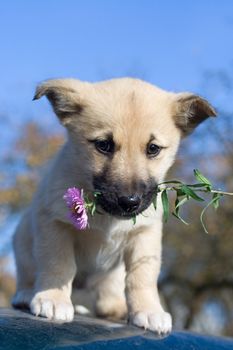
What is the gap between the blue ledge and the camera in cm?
310

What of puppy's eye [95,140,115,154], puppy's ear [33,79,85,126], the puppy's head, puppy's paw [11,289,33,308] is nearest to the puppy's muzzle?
the puppy's head

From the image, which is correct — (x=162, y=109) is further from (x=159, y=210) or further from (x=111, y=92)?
(x=159, y=210)

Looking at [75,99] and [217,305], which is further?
[217,305]

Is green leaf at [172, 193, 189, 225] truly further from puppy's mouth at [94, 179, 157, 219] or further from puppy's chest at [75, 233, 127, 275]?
puppy's chest at [75, 233, 127, 275]

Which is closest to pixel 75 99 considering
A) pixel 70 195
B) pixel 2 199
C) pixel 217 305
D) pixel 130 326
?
pixel 70 195

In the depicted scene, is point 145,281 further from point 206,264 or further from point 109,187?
point 206,264

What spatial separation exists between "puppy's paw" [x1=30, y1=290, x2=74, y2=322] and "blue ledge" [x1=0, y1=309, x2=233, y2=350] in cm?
11

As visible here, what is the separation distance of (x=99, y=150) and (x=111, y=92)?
0.49m

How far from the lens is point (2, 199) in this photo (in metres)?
26.5

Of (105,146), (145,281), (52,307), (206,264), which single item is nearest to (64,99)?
(105,146)

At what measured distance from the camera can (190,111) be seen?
16.3 ft

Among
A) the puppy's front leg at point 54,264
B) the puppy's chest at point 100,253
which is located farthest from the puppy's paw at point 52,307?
the puppy's chest at point 100,253

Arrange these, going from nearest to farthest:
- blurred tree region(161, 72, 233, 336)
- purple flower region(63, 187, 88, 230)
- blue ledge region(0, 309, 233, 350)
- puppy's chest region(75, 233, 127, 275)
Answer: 1. blue ledge region(0, 309, 233, 350)
2. purple flower region(63, 187, 88, 230)
3. puppy's chest region(75, 233, 127, 275)
4. blurred tree region(161, 72, 233, 336)

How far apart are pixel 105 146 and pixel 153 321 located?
3.78 ft
